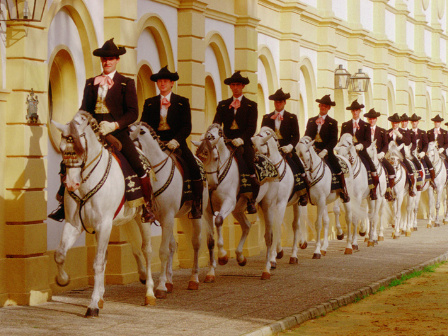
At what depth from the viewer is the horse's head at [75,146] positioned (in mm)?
10305

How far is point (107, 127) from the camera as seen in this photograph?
10859 mm

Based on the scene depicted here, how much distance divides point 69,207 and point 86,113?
3.57ft

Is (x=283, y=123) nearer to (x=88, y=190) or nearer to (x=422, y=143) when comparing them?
(x=88, y=190)

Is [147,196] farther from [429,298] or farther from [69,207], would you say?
[429,298]

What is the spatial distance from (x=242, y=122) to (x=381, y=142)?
9118 millimetres

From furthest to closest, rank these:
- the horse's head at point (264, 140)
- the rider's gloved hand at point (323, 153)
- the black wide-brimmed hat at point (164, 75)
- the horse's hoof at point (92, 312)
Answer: the rider's gloved hand at point (323, 153)
the horse's head at point (264, 140)
the black wide-brimmed hat at point (164, 75)
the horse's hoof at point (92, 312)

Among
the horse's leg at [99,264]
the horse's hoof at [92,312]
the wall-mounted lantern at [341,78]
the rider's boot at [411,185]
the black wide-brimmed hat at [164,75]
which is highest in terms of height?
the wall-mounted lantern at [341,78]

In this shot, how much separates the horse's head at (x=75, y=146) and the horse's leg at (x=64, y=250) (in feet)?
1.64

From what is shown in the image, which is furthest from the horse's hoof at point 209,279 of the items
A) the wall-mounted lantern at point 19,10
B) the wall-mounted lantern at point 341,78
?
the wall-mounted lantern at point 341,78

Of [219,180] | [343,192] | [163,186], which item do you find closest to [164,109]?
[163,186]

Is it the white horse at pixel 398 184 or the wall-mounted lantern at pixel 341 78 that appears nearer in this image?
the white horse at pixel 398 184

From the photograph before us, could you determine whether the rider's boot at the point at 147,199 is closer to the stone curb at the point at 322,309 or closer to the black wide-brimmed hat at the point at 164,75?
the black wide-brimmed hat at the point at 164,75

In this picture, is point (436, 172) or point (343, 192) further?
point (436, 172)

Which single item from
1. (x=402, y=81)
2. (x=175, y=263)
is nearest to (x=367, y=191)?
(x=175, y=263)
